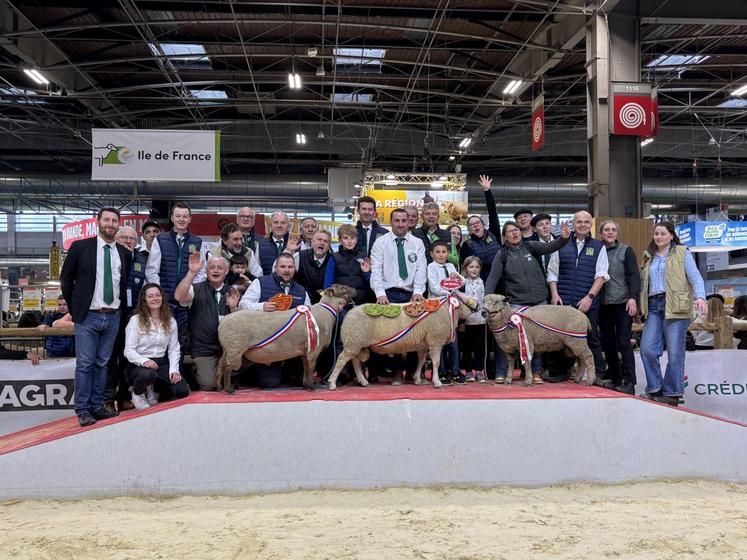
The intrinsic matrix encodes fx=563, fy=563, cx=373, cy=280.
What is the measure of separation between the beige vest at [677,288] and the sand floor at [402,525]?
5.11 ft

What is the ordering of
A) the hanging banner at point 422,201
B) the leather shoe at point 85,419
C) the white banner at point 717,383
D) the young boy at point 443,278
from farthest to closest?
the hanging banner at point 422,201 → the white banner at point 717,383 → the young boy at point 443,278 → the leather shoe at point 85,419

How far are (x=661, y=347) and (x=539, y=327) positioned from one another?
51.4 inches

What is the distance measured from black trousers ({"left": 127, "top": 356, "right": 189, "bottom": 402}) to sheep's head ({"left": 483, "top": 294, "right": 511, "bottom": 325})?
9.57 ft

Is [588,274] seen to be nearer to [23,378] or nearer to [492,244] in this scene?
[492,244]

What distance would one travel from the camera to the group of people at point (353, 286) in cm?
492

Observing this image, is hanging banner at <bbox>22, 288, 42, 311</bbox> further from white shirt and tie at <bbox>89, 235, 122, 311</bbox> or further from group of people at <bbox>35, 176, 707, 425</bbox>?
white shirt and tie at <bbox>89, 235, 122, 311</bbox>

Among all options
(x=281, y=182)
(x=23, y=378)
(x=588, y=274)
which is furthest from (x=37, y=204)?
(x=588, y=274)

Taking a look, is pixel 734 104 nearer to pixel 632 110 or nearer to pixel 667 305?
pixel 632 110

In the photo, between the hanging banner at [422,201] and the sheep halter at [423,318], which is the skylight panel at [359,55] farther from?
the sheep halter at [423,318]

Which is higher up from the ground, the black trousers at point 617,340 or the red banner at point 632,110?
the red banner at point 632,110

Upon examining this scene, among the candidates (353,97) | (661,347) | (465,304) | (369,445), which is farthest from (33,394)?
(353,97)

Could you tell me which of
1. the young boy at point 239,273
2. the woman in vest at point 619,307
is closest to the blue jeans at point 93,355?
the young boy at point 239,273

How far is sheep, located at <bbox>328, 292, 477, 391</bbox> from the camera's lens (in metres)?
5.06

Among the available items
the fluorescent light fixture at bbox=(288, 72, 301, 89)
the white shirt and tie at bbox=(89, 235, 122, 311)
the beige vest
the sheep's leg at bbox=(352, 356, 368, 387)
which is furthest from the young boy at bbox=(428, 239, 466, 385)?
the fluorescent light fixture at bbox=(288, 72, 301, 89)
